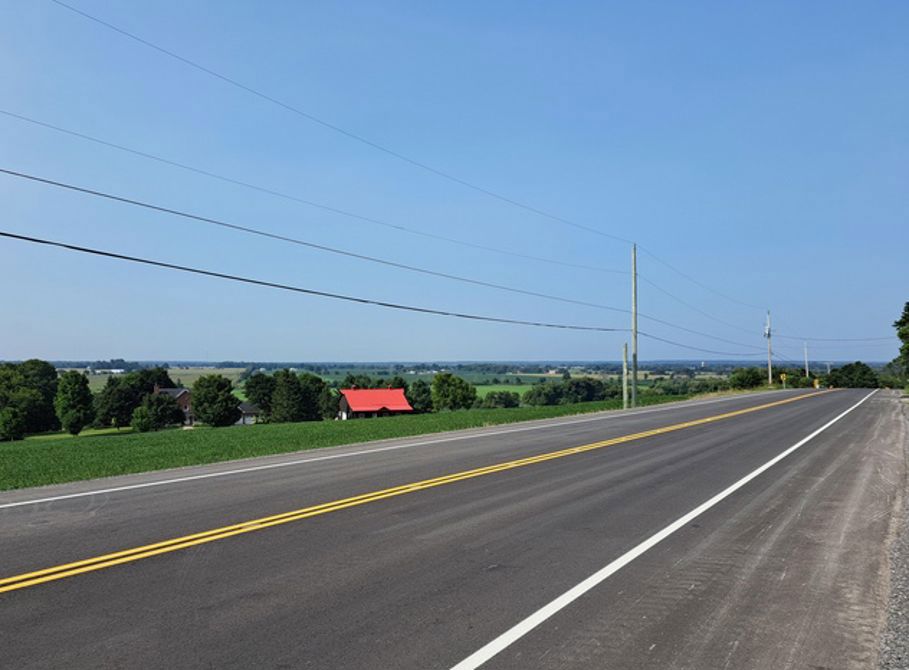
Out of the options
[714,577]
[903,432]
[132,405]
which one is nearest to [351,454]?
[714,577]

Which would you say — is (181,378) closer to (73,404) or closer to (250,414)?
(250,414)

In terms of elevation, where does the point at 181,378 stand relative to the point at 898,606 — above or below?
above

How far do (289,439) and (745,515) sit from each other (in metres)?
14.9

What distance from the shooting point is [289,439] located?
21.1 m

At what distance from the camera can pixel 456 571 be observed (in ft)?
21.9

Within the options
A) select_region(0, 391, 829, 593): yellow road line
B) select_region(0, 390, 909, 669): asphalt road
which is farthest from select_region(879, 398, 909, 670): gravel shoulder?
select_region(0, 391, 829, 593): yellow road line

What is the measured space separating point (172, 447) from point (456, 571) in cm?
1479

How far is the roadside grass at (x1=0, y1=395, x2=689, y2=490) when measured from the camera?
1398cm

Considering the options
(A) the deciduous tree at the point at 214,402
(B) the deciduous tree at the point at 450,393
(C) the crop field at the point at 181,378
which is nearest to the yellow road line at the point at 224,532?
(A) the deciduous tree at the point at 214,402

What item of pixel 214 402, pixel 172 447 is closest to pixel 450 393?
pixel 214 402

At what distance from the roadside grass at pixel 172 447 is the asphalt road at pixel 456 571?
6.13 ft

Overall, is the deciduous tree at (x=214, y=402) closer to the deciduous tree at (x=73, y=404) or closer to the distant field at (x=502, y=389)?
the deciduous tree at (x=73, y=404)

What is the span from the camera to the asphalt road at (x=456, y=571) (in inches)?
191

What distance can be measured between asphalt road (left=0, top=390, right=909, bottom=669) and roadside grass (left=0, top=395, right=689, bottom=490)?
1870 mm
